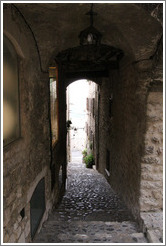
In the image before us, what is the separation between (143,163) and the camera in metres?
4.29

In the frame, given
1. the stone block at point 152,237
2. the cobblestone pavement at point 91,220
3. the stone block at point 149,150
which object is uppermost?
the stone block at point 149,150

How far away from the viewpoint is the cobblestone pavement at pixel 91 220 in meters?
3.77

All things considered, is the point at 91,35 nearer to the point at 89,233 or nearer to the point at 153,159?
the point at 153,159

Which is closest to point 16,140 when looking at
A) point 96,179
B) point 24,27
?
point 24,27

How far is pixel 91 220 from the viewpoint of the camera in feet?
17.2

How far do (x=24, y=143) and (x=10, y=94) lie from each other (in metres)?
0.81

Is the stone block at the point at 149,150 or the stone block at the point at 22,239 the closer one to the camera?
the stone block at the point at 22,239

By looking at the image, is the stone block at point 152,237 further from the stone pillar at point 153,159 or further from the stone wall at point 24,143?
the stone wall at point 24,143

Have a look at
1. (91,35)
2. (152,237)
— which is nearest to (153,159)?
(152,237)

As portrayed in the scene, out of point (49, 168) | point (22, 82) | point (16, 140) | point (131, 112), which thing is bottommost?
point (49, 168)

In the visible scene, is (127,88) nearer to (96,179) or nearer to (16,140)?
(16,140)

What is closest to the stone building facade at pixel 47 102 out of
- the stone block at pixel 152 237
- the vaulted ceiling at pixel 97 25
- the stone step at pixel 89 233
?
the vaulted ceiling at pixel 97 25

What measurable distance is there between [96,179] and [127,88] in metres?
5.91

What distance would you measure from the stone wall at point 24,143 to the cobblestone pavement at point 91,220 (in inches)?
22.1
